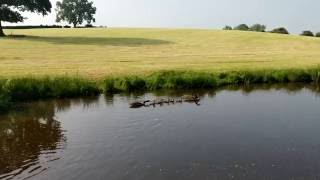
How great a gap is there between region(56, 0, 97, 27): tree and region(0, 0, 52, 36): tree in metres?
50.8

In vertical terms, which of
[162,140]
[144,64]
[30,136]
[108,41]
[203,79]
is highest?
[108,41]

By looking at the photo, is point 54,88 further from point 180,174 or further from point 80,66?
point 180,174

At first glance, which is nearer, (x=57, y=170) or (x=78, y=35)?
(x=57, y=170)

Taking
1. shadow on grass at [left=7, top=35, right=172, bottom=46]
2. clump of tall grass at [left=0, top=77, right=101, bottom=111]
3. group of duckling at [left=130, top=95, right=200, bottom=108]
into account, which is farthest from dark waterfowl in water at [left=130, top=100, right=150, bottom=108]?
shadow on grass at [left=7, top=35, right=172, bottom=46]

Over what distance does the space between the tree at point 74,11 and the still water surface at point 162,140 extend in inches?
3690

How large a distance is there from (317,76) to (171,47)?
2242 centimetres

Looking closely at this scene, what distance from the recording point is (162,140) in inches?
765

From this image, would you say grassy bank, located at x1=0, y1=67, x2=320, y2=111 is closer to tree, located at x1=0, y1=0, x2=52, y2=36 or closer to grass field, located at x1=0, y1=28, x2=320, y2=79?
grass field, located at x1=0, y1=28, x2=320, y2=79

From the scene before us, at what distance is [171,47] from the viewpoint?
188 feet

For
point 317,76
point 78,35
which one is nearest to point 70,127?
point 317,76

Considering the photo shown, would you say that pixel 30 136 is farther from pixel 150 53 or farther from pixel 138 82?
pixel 150 53

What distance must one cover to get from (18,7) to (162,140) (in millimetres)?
53773

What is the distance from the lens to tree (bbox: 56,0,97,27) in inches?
4729

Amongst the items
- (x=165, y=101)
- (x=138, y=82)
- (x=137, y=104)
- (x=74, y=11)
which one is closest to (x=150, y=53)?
(x=138, y=82)
